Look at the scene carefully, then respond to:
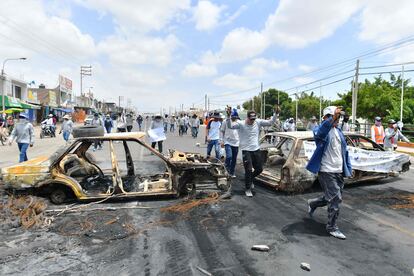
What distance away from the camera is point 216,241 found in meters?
4.07

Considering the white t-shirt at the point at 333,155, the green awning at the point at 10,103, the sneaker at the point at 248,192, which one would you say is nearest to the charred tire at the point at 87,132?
the sneaker at the point at 248,192

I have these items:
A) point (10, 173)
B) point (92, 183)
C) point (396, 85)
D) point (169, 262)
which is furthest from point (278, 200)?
point (396, 85)

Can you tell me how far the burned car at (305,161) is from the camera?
618 centimetres

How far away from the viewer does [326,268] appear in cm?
335

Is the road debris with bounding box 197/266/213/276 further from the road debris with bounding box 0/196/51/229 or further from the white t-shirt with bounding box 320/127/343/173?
the road debris with bounding box 0/196/51/229

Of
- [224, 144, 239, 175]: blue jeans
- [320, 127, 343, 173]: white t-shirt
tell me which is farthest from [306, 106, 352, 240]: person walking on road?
→ [224, 144, 239, 175]: blue jeans

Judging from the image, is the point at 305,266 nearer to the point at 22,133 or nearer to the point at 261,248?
the point at 261,248

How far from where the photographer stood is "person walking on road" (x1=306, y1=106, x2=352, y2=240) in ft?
14.1

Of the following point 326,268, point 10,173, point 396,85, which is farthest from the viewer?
point 396,85

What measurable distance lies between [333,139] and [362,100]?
33031 millimetres

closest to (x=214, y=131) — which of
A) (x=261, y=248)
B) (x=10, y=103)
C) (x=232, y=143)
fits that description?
(x=232, y=143)

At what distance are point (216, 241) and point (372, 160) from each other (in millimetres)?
4484

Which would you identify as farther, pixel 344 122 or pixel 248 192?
pixel 344 122

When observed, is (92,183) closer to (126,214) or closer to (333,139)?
(126,214)
